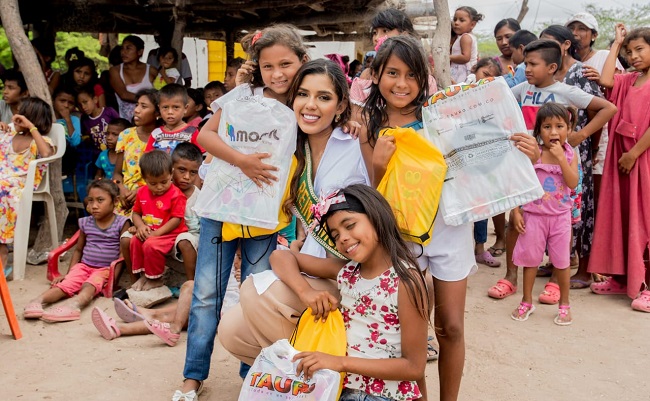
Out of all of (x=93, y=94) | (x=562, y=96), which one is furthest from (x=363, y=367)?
(x=93, y=94)

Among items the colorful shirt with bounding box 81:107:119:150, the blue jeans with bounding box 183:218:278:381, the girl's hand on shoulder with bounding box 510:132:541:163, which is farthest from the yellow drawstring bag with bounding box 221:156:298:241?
the colorful shirt with bounding box 81:107:119:150

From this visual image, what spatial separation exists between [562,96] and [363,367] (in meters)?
3.15

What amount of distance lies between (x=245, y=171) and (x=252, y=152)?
8 cm

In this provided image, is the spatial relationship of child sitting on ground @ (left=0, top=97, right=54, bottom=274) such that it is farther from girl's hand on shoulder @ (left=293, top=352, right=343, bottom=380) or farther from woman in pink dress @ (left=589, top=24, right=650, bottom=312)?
woman in pink dress @ (left=589, top=24, right=650, bottom=312)

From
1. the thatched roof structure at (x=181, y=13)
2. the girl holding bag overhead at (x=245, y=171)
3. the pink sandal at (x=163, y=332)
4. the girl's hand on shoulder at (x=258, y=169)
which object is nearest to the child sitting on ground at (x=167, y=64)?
the thatched roof structure at (x=181, y=13)

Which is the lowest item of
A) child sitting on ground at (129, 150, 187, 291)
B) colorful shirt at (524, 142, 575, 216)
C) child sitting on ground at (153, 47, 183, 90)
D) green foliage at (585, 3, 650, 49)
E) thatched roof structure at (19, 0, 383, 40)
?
child sitting on ground at (129, 150, 187, 291)

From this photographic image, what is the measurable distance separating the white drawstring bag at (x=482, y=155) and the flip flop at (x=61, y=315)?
2.73 m

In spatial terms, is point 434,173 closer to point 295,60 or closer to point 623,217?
point 295,60

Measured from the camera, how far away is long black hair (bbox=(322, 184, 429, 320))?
2.16 meters

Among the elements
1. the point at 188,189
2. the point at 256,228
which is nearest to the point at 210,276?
the point at 256,228

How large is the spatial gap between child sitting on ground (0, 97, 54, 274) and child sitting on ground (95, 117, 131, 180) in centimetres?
56

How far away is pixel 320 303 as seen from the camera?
7.15 ft

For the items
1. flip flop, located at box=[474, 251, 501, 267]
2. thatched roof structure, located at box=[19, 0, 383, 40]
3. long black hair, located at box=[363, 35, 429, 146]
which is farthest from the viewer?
thatched roof structure, located at box=[19, 0, 383, 40]

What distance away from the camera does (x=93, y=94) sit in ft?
20.6
